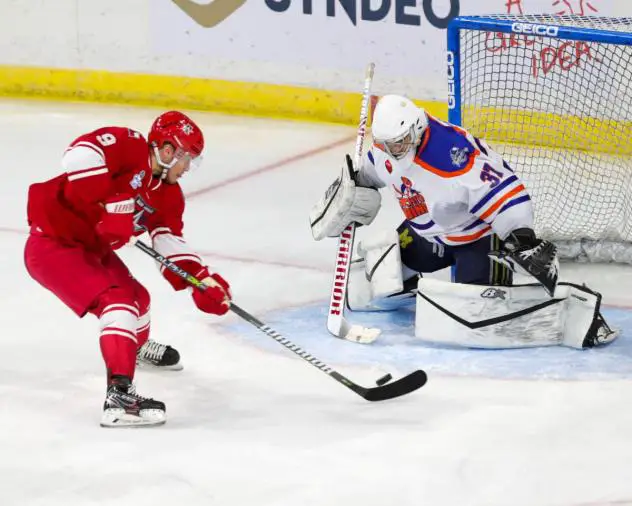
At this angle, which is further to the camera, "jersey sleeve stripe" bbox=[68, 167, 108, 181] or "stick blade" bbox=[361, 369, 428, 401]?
"stick blade" bbox=[361, 369, 428, 401]

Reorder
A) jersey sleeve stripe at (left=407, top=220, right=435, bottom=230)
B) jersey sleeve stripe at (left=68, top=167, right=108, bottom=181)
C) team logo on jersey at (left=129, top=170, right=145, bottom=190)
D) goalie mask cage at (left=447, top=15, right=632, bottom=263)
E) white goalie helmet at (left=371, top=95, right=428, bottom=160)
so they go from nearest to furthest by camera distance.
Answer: jersey sleeve stripe at (left=68, top=167, right=108, bottom=181) < team logo on jersey at (left=129, top=170, right=145, bottom=190) < white goalie helmet at (left=371, top=95, right=428, bottom=160) < jersey sleeve stripe at (left=407, top=220, right=435, bottom=230) < goalie mask cage at (left=447, top=15, right=632, bottom=263)

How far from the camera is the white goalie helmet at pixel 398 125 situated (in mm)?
3817

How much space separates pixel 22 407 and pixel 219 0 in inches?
148

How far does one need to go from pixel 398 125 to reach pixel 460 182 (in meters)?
0.26

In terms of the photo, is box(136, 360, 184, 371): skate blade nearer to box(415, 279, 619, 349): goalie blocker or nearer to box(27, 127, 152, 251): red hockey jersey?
box(27, 127, 152, 251): red hockey jersey

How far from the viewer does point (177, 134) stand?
3.46 m

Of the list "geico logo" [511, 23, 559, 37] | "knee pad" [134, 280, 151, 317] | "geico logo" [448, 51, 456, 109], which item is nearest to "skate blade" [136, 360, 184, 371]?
"knee pad" [134, 280, 151, 317]

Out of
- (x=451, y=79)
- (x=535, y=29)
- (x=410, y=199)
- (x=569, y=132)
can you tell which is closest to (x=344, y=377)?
(x=410, y=199)

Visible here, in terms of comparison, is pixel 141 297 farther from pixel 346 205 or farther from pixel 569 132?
pixel 569 132

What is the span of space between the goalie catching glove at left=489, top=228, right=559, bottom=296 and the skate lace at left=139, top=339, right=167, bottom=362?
3.22ft

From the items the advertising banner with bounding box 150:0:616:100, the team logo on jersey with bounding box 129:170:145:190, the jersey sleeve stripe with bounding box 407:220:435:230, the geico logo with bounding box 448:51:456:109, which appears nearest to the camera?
the team logo on jersey with bounding box 129:170:145:190

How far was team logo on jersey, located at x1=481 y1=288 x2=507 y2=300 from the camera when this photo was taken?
399cm

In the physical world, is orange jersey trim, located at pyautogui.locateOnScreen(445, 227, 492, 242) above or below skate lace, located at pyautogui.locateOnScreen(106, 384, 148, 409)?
above

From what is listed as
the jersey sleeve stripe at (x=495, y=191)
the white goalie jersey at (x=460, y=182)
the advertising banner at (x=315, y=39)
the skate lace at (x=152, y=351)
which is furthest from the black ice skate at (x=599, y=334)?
the advertising banner at (x=315, y=39)
